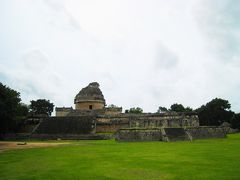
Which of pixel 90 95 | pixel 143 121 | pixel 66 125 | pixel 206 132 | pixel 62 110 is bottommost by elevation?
pixel 206 132

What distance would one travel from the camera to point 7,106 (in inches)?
1593

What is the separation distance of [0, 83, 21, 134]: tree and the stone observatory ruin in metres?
5.88

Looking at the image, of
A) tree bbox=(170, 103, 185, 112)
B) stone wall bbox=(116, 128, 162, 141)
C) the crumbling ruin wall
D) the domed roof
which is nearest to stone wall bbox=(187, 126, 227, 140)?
stone wall bbox=(116, 128, 162, 141)

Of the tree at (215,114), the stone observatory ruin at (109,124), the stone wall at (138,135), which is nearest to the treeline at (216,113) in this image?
the tree at (215,114)

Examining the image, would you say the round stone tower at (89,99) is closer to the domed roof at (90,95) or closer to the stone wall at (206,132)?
the domed roof at (90,95)

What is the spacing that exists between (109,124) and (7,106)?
17.6 m

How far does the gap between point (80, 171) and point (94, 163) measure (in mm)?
2638

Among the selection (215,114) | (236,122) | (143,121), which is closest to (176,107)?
(215,114)

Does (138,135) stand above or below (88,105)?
below

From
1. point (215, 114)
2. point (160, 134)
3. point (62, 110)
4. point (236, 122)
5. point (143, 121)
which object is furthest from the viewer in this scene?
point (215, 114)

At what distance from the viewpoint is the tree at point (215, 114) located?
68.9 metres

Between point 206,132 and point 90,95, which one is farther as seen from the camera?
point 90,95

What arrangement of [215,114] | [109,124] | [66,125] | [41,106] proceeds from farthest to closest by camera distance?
[41,106], [215,114], [109,124], [66,125]

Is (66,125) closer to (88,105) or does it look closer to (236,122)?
(88,105)
